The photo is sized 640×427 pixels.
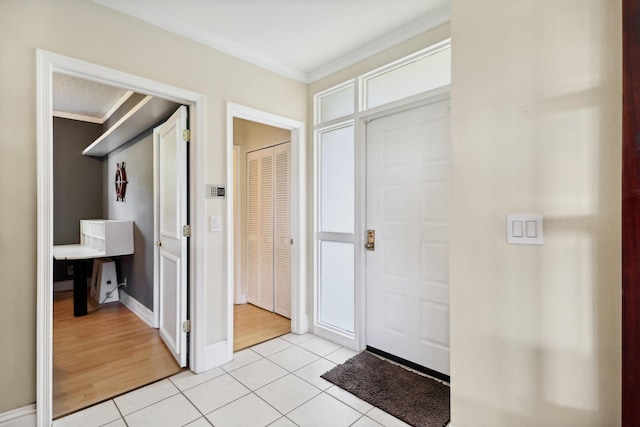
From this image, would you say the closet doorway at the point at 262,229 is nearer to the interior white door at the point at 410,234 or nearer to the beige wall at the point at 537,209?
the interior white door at the point at 410,234

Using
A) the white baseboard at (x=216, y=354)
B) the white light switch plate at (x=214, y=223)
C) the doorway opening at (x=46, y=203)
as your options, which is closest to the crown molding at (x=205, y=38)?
the doorway opening at (x=46, y=203)

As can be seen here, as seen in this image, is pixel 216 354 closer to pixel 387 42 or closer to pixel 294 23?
pixel 294 23

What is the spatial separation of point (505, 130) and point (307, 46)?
1.97m

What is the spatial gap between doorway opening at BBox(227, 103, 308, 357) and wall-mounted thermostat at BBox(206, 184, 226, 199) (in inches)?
2.5

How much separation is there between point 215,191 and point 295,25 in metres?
1.42

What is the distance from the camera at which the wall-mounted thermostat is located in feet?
8.11

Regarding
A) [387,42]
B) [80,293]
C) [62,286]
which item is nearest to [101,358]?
[80,293]

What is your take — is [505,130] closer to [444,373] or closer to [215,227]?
[444,373]

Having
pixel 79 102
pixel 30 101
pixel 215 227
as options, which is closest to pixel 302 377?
pixel 215 227

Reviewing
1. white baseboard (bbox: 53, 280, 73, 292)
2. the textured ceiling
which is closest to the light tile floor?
the textured ceiling

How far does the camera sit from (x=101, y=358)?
8.75 ft

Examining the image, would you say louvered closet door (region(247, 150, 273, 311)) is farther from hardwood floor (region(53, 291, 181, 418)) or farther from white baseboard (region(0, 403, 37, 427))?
white baseboard (region(0, 403, 37, 427))

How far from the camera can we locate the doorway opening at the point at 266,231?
312 centimetres

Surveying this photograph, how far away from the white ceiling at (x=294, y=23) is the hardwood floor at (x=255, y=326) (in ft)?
Answer: 8.63
